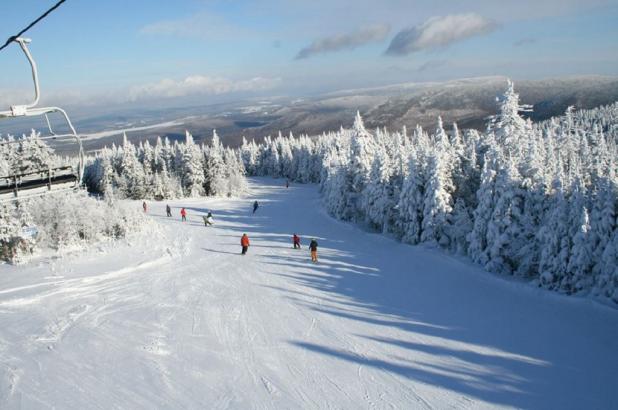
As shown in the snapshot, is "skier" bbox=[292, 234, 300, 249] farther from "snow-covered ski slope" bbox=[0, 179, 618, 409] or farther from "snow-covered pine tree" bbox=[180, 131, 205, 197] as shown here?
"snow-covered pine tree" bbox=[180, 131, 205, 197]

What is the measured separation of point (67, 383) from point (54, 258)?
17.8 m

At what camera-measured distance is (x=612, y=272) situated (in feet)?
56.4

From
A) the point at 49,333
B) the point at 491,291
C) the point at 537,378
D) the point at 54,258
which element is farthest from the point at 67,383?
the point at 54,258

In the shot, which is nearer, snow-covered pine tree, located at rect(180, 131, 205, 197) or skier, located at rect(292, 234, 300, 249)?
skier, located at rect(292, 234, 300, 249)

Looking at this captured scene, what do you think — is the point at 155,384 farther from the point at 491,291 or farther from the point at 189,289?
the point at 491,291

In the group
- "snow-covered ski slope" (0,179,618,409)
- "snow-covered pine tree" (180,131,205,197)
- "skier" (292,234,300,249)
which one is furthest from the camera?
"snow-covered pine tree" (180,131,205,197)

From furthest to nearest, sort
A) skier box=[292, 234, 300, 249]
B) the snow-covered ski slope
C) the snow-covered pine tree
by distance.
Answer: the snow-covered pine tree, skier box=[292, 234, 300, 249], the snow-covered ski slope

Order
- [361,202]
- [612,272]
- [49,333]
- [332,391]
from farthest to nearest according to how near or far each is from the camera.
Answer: [361,202] < [612,272] < [49,333] < [332,391]

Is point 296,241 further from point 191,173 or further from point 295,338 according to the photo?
point 191,173

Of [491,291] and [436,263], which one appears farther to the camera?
[436,263]

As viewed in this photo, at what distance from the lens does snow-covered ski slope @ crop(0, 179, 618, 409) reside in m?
9.69

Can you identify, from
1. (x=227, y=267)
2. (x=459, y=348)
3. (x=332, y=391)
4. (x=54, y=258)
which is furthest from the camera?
(x=54, y=258)

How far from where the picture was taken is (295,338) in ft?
41.5

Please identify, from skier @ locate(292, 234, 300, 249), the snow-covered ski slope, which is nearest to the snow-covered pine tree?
skier @ locate(292, 234, 300, 249)
